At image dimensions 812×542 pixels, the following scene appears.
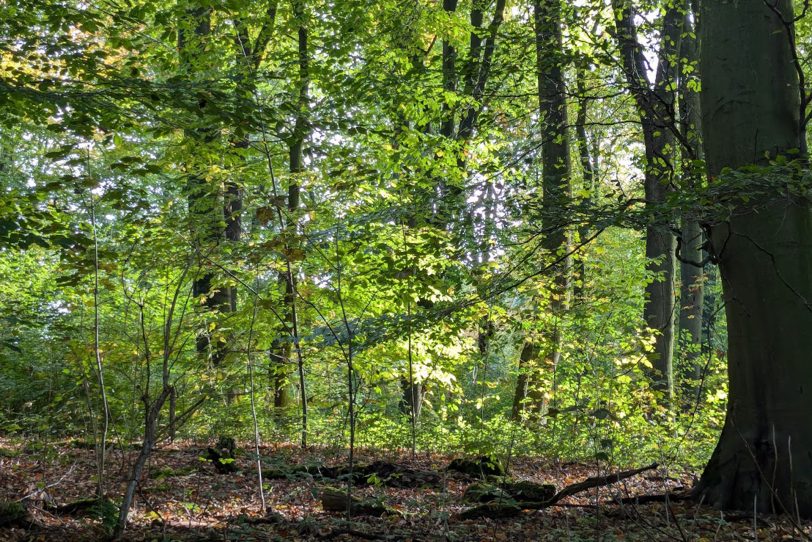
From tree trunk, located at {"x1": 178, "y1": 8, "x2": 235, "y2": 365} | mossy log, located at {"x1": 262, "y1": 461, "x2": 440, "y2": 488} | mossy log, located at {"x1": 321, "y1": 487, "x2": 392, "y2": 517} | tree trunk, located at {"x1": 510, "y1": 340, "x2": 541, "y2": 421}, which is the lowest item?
mossy log, located at {"x1": 262, "y1": 461, "x2": 440, "y2": 488}

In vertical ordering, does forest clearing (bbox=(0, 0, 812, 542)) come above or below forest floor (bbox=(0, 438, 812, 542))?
above

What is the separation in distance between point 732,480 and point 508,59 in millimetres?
4585

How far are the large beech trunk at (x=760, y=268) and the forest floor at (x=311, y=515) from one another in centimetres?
36

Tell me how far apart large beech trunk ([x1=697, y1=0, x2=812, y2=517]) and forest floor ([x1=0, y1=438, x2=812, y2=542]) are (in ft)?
1.18

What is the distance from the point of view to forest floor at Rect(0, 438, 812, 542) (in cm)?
415

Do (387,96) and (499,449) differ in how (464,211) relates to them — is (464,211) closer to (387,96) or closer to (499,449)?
(387,96)

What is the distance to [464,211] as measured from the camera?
5.52 meters

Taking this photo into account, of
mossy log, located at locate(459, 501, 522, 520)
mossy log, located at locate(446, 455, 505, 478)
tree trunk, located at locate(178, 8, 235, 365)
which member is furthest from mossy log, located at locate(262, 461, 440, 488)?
tree trunk, located at locate(178, 8, 235, 365)

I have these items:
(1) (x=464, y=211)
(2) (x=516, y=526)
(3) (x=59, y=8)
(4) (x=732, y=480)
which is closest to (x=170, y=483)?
Result: (2) (x=516, y=526)

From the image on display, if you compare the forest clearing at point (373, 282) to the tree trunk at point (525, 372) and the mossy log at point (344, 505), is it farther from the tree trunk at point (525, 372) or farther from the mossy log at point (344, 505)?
the tree trunk at point (525, 372)

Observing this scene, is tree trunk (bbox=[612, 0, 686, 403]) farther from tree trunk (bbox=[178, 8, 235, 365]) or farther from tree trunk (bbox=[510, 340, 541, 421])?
tree trunk (bbox=[178, 8, 235, 365])

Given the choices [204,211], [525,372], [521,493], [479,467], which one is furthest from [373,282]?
[525,372]

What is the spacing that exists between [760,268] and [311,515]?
12.7 ft

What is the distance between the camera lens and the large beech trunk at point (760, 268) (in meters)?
4.54
